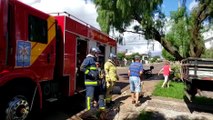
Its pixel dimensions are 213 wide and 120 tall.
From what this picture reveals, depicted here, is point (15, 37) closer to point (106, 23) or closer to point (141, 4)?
point (141, 4)

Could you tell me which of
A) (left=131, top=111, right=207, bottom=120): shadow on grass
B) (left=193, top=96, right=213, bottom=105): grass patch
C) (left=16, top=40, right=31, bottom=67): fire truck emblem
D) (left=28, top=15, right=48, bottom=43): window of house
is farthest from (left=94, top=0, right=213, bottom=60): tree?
(left=16, top=40, right=31, bottom=67): fire truck emblem

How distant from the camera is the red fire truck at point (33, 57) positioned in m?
6.12

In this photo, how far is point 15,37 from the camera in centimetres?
628

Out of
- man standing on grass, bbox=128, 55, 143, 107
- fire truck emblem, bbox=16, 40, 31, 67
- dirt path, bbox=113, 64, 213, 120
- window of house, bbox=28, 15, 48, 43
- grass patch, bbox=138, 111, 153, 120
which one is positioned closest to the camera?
fire truck emblem, bbox=16, 40, 31, 67

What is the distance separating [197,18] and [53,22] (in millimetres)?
13224

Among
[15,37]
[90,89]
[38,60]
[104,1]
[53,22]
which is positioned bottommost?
[90,89]

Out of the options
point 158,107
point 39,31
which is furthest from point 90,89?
point 158,107

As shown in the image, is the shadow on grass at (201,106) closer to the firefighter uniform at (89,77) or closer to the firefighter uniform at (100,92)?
the firefighter uniform at (100,92)

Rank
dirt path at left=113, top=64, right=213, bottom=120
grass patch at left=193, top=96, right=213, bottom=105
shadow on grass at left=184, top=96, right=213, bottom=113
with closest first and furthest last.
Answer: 1. dirt path at left=113, top=64, right=213, bottom=120
2. shadow on grass at left=184, top=96, right=213, bottom=113
3. grass patch at left=193, top=96, right=213, bottom=105

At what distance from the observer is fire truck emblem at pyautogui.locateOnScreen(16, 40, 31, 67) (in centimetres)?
634

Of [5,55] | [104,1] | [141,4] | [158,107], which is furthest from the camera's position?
[104,1]

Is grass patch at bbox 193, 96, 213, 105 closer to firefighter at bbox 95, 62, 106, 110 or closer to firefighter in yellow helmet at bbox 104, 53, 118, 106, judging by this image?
firefighter in yellow helmet at bbox 104, 53, 118, 106

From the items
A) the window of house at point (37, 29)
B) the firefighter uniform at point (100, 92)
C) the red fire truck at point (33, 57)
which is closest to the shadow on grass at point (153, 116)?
the firefighter uniform at point (100, 92)

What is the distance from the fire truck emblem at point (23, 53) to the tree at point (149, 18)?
1210 cm
